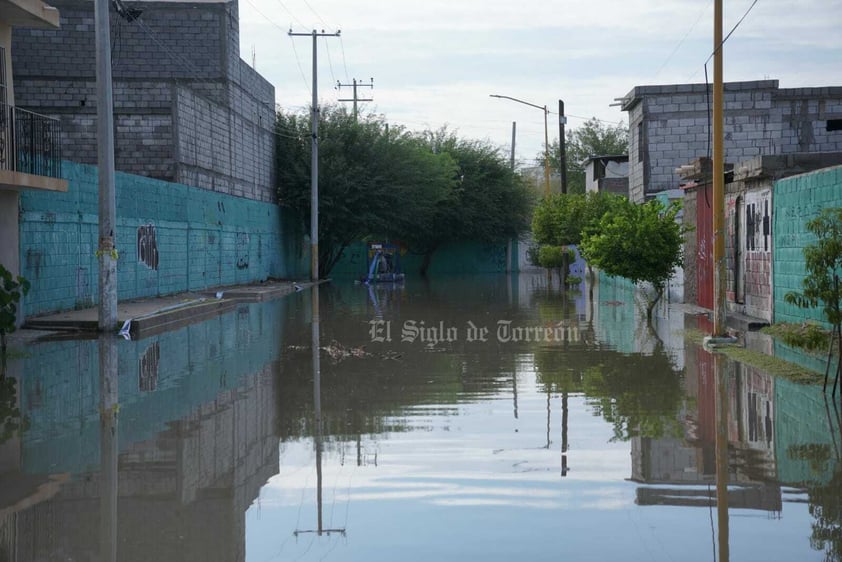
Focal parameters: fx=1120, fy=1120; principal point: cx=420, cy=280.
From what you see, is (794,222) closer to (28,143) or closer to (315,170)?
(28,143)

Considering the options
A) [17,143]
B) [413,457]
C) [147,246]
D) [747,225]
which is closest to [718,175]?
[747,225]

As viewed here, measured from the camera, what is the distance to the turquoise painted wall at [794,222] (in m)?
17.7

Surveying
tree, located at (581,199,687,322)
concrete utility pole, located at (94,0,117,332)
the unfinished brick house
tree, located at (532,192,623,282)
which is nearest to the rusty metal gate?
the unfinished brick house

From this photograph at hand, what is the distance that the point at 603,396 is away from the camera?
499 inches

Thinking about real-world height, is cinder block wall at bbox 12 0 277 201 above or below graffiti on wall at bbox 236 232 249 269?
above

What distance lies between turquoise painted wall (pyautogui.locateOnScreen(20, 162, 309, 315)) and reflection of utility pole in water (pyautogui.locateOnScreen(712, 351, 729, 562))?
13835 mm

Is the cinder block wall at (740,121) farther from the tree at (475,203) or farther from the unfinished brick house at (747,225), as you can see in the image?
the tree at (475,203)

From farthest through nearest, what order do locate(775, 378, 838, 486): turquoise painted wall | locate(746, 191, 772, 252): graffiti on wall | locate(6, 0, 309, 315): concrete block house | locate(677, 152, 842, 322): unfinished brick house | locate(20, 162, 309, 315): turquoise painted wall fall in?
locate(6, 0, 309, 315): concrete block house, locate(20, 162, 309, 315): turquoise painted wall, locate(746, 191, 772, 252): graffiti on wall, locate(677, 152, 842, 322): unfinished brick house, locate(775, 378, 838, 486): turquoise painted wall

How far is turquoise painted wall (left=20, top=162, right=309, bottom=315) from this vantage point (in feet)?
74.4

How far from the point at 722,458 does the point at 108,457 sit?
505 cm

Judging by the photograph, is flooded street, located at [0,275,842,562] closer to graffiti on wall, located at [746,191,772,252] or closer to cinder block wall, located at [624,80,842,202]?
graffiti on wall, located at [746,191,772,252]

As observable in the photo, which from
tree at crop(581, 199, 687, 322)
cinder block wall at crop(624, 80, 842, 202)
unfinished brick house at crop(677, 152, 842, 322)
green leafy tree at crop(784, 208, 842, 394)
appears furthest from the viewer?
cinder block wall at crop(624, 80, 842, 202)

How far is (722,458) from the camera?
360 inches

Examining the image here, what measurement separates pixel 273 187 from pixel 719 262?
37173mm
